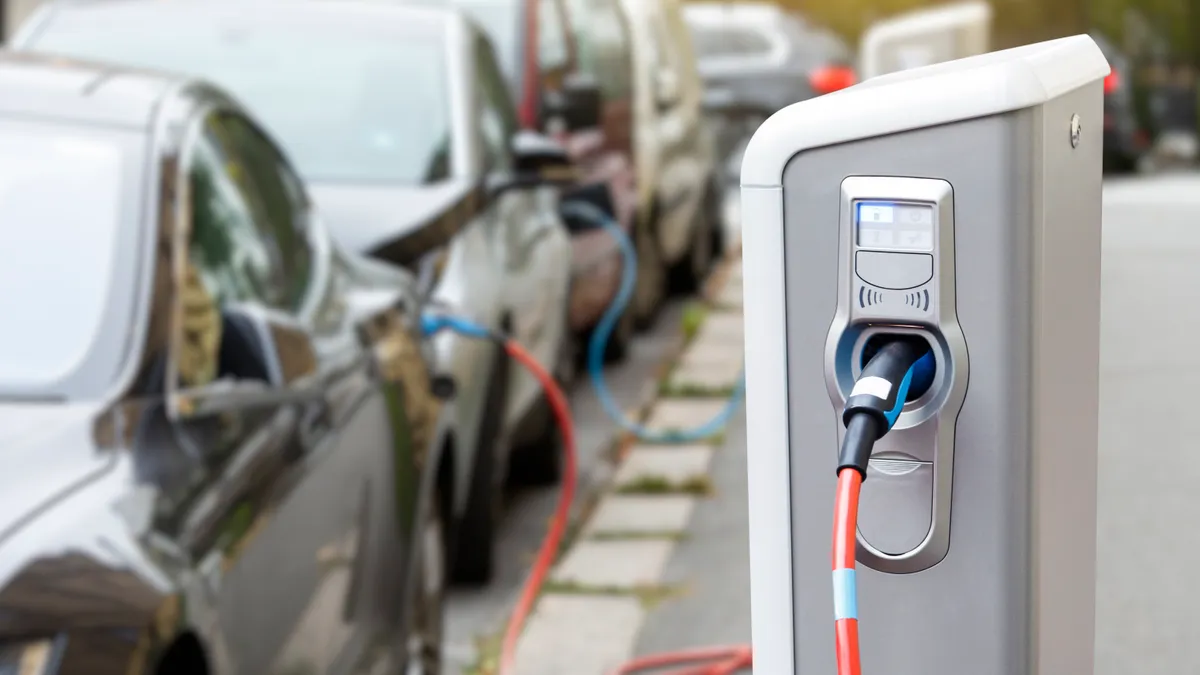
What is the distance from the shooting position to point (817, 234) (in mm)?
1963

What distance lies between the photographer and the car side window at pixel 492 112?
638 cm

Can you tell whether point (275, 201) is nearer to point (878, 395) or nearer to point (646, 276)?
point (878, 395)

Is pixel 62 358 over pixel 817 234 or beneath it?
beneath

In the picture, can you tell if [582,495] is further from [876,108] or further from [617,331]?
[876,108]

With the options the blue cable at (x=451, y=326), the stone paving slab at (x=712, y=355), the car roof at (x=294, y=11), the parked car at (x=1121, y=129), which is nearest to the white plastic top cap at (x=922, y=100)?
the blue cable at (x=451, y=326)

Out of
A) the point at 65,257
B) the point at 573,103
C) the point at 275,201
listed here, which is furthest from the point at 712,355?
the point at 65,257

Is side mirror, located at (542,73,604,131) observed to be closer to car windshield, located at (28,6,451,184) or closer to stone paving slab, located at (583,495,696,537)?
car windshield, located at (28,6,451,184)

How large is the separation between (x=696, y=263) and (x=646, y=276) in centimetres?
188

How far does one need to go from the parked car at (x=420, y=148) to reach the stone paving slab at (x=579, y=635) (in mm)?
437

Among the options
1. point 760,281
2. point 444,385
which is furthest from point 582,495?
point 760,281

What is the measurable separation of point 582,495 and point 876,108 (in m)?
4.98

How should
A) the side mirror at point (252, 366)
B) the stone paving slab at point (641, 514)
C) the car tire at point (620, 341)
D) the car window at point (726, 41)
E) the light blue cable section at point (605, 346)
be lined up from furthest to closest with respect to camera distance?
the car window at point (726, 41), the car tire at point (620, 341), the light blue cable section at point (605, 346), the stone paving slab at point (641, 514), the side mirror at point (252, 366)

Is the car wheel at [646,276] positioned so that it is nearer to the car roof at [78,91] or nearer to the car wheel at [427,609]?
the car wheel at [427,609]

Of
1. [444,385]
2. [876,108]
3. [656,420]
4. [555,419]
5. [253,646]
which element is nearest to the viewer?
[876,108]
